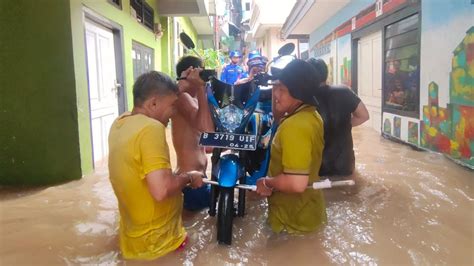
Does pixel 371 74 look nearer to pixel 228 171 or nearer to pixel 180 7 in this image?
pixel 180 7

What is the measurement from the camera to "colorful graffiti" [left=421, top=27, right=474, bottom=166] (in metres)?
4.44

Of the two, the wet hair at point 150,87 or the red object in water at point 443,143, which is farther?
the red object in water at point 443,143

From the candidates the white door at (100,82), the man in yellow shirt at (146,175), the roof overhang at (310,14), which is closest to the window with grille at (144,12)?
the white door at (100,82)

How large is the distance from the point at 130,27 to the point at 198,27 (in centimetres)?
1127

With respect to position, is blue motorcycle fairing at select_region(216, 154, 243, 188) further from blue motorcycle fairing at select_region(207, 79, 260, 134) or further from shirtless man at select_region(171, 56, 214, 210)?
shirtless man at select_region(171, 56, 214, 210)

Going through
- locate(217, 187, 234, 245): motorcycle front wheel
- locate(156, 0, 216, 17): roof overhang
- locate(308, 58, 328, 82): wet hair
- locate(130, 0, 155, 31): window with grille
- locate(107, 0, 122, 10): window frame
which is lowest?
locate(217, 187, 234, 245): motorcycle front wheel

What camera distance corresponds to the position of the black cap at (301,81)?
7.84 feet

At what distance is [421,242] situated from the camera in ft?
8.80

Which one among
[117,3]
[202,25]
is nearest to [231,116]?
[117,3]

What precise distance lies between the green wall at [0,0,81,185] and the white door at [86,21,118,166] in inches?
24.0

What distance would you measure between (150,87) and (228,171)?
74 centimetres

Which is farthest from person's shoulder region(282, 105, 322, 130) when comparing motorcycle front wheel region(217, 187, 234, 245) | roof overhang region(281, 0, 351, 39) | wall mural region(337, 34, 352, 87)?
roof overhang region(281, 0, 351, 39)

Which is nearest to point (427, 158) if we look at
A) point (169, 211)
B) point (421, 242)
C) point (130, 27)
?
point (421, 242)

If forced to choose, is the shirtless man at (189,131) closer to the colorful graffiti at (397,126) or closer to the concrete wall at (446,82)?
the concrete wall at (446,82)
